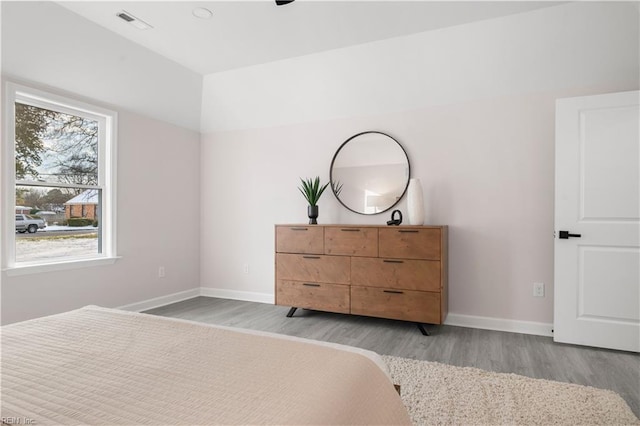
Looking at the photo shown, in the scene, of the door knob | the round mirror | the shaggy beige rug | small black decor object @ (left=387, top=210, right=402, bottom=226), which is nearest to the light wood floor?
the shaggy beige rug

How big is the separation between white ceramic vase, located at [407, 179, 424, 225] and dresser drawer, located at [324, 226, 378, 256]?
14.1 inches

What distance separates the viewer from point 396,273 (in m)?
3.07

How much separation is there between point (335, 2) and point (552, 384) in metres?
2.84

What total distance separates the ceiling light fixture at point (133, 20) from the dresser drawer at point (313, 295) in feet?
8.24

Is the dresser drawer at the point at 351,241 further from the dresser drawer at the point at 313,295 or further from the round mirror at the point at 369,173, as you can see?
the round mirror at the point at 369,173

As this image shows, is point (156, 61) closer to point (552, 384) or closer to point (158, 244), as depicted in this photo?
point (158, 244)

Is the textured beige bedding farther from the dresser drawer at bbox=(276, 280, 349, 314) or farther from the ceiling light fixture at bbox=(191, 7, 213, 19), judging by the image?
the ceiling light fixture at bbox=(191, 7, 213, 19)

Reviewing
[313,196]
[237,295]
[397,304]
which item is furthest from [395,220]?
[237,295]

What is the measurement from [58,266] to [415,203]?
3143 mm

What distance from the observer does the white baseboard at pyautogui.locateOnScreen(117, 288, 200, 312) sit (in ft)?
12.1

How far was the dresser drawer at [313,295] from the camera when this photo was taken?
3295mm

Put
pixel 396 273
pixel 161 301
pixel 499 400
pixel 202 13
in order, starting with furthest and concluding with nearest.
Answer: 1. pixel 161 301
2. pixel 396 273
3. pixel 202 13
4. pixel 499 400

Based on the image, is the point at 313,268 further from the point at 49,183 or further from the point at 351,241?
the point at 49,183

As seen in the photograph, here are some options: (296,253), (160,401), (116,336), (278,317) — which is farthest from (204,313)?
(160,401)
